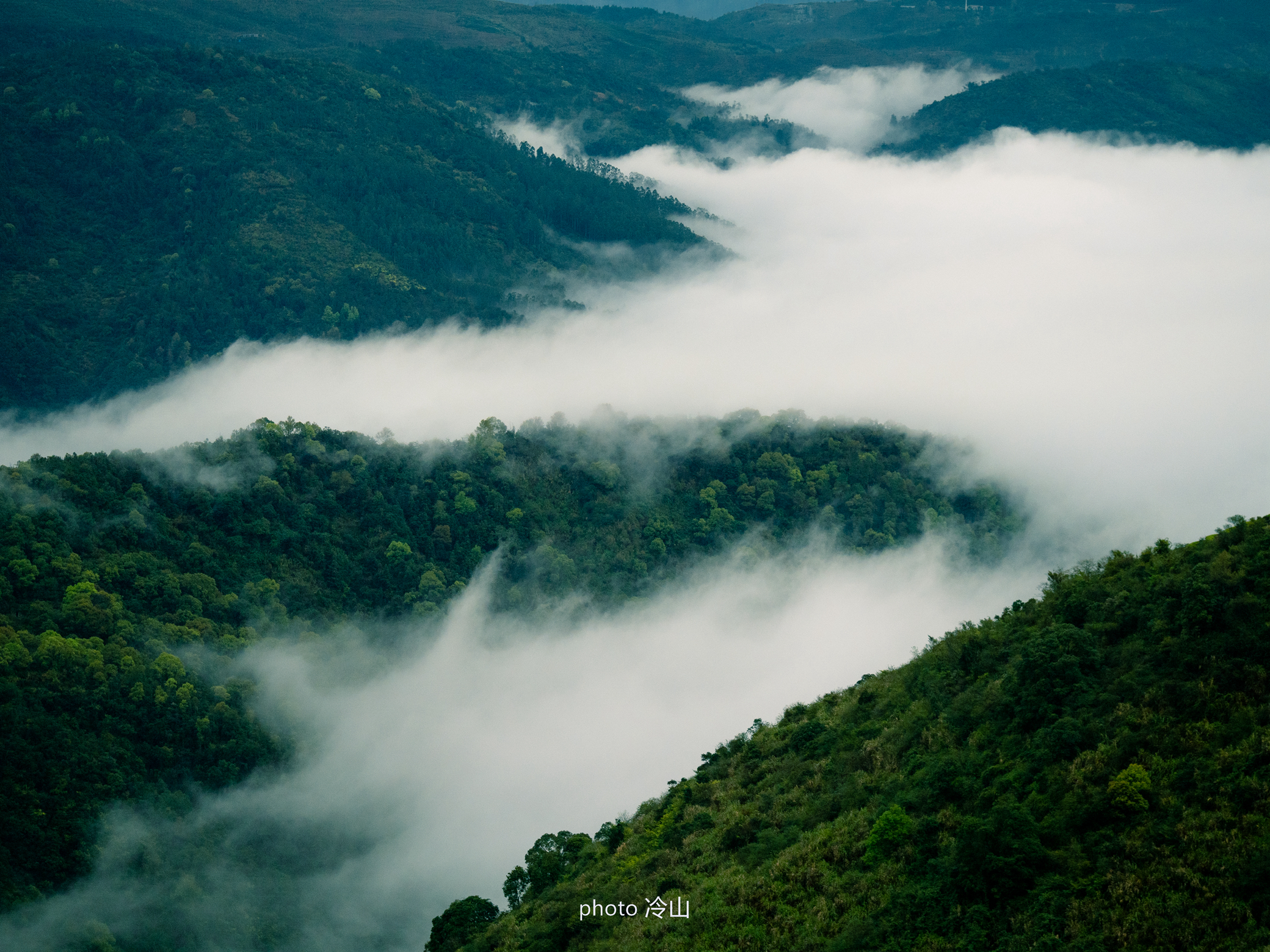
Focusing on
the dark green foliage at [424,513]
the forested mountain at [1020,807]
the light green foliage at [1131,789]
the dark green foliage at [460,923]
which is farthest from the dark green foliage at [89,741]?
the light green foliage at [1131,789]

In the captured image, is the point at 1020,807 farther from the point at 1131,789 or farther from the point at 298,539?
the point at 298,539

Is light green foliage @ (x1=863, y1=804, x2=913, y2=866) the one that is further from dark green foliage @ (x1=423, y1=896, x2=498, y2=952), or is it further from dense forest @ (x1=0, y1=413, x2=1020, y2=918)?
dense forest @ (x1=0, y1=413, x2=1020, y2=918)

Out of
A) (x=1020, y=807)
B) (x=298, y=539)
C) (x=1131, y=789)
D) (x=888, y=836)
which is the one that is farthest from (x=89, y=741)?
(x=1131, y=789)

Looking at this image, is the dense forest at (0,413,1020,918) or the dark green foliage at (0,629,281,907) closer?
the dark green foliage at (0,629,281,907)

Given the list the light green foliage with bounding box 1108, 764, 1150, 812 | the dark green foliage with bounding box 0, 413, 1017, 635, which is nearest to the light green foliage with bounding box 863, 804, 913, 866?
the light green foliage with bounding box 1108, 764, 1150, 812

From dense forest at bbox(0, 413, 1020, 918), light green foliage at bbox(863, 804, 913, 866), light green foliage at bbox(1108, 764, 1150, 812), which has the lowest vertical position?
light green foliage at bbox(1108, 764, 1150, 812)

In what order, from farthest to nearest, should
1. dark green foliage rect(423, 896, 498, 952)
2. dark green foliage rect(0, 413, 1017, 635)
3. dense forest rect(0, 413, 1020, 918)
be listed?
dark green foliage rect(0, 413, 1017, 635), dense forest rect(0, 413, 1020, 918), dark green foliage rect(423, 896, 498, 952)

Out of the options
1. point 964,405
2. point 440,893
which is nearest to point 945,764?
point 440,893

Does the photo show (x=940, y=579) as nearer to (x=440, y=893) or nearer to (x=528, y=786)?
(x=528, y=786)
